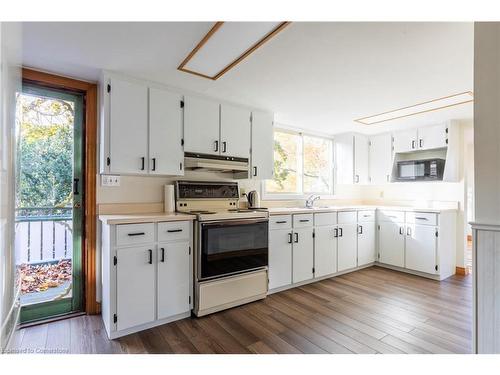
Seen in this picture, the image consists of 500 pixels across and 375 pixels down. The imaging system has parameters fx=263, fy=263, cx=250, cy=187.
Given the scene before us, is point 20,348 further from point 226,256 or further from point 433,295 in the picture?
point 433,295

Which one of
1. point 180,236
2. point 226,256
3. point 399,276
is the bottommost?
point 399,276

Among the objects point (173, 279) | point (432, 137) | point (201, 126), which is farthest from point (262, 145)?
point (432, 137)

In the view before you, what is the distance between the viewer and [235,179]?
3398 millimetres

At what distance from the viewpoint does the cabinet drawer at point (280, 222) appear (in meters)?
3.01

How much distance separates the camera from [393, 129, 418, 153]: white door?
4121 mm

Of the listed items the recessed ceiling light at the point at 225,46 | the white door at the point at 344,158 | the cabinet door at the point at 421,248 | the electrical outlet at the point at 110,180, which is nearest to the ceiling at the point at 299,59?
the recessed ceiling light at the point at 225,46

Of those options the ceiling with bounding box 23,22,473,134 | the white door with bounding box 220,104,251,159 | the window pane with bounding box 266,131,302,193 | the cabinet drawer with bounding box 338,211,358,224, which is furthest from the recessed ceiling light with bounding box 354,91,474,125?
the white door with bounding box 220,104,251,159

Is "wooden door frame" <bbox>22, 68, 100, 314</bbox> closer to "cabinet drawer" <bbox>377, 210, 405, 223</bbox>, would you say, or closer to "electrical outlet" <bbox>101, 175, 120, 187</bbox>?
"electrical outlet" <bbox>101, 175, 120, 187</bbox>

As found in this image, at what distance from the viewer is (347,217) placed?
3797mm

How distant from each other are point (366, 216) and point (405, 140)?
139 cm

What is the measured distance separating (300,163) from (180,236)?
254 cm

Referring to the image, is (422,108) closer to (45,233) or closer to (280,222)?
(280,222)

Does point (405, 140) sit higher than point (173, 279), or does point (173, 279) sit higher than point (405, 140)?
point (405, 140)
